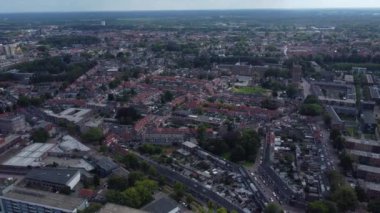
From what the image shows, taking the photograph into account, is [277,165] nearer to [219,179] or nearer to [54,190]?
[219,179]

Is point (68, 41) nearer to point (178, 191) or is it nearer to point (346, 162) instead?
point (178, 191)

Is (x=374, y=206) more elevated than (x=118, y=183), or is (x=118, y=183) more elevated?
(x=118, y=183)

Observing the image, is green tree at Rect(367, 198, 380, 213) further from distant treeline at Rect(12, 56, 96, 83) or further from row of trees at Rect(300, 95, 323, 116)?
distant treeline at Rect(12, 56, 96, 83)

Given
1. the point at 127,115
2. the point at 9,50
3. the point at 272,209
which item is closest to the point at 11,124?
the point at 127,115

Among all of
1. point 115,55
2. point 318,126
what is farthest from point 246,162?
point 115,55

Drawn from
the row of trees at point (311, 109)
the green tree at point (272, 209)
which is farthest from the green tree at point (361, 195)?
the row of trees at point (311, 109)

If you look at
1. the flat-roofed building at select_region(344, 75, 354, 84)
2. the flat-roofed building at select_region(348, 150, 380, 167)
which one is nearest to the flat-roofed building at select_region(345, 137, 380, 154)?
the flat-roofed building at select_region(348, 150, 380, 167)

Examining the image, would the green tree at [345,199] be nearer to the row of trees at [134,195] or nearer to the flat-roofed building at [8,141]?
the row of trees at [134,195]

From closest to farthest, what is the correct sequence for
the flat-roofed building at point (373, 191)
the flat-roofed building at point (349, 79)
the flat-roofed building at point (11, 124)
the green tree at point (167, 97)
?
the flat-roofed building at point (373, 191) < the flat-roofed building at point (11, 124) < the green tree at point (167, 97) < the flat-roofed building at point (349, 79)

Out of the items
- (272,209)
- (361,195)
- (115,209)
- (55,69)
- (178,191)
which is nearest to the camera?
(115,209)
